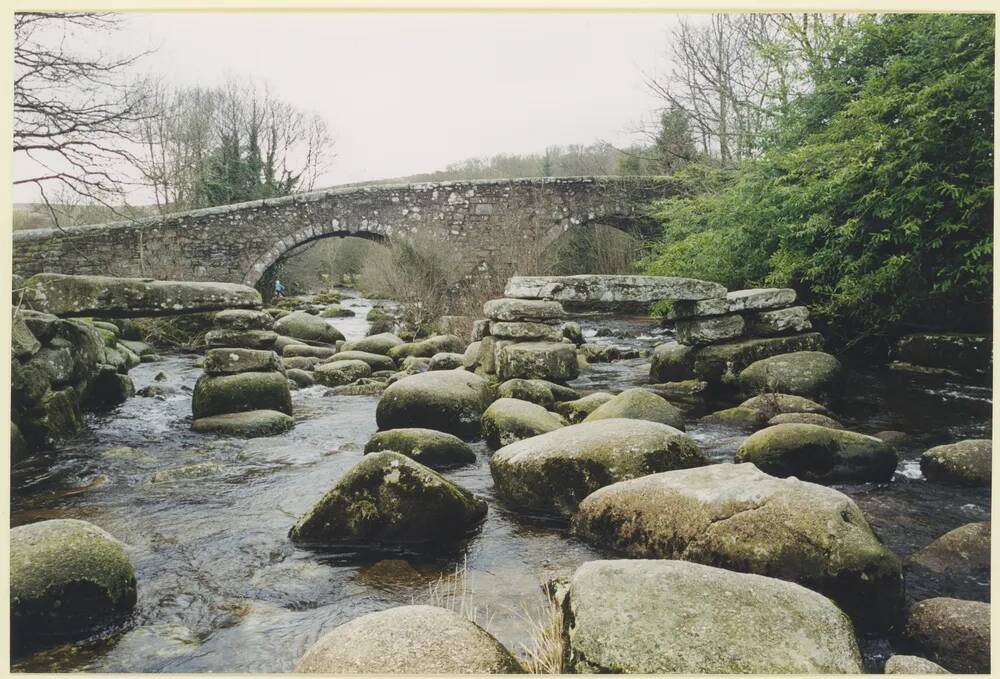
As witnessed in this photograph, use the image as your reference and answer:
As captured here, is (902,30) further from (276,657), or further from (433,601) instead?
(276,657)

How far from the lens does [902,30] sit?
291 inches

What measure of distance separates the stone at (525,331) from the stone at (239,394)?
2803 mm

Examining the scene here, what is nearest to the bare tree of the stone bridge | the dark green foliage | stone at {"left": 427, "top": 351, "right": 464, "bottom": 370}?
stone at {"left": 427, "top": 351, "right": 464, "bottom": 370}

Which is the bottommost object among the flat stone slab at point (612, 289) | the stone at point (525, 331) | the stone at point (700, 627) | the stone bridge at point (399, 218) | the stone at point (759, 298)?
the stone at point (700, 627)

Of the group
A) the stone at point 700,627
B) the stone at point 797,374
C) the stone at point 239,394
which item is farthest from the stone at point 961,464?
the stone at point 239,394

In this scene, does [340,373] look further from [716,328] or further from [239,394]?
[716,328]

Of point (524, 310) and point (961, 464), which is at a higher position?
point (524, 310)

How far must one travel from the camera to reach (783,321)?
8211mm

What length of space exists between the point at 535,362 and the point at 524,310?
0.72 meters

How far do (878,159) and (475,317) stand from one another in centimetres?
829

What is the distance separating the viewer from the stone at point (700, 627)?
6.63 feet

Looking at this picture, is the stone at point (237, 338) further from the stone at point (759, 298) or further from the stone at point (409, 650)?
the stone at point (759, 298)

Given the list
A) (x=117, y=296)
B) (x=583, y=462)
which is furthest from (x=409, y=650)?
(x=117, y=296)

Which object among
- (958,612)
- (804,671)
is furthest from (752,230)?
(804,671)
